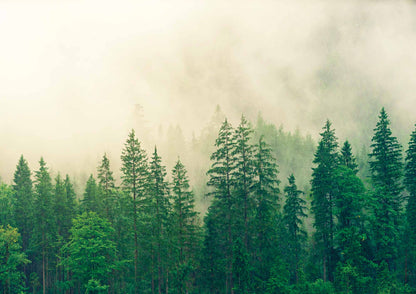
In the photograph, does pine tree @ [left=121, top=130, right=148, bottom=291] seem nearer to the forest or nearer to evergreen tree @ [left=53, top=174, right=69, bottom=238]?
the forest

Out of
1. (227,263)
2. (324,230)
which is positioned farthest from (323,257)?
(227,263)

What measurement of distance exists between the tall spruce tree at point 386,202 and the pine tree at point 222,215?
1458 cm

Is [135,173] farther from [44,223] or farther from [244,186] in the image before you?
[44,223]

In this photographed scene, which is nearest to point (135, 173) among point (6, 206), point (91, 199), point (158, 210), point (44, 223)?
point (158, 210)

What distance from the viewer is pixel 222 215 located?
33938 mm

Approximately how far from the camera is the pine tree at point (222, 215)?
3381 centimetres

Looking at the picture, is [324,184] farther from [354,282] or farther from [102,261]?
[102,261]

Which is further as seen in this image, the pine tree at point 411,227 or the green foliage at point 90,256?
the pine tree at point 411,227

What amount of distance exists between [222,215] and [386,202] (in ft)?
56.9

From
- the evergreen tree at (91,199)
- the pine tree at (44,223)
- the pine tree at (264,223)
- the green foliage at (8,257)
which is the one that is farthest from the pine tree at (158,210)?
the pine tree at (44,223)

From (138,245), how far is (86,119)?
6128 inches

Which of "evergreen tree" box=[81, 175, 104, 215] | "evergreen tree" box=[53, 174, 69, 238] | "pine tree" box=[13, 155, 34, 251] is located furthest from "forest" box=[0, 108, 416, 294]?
"pine tree" box=[13, 155, 34, 251]

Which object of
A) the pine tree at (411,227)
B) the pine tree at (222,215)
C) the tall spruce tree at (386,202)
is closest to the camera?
the pine tree at (222,215)

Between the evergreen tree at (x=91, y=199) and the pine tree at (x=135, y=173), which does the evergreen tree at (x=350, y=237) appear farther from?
the evergreen tree at (x=91, y=199)
